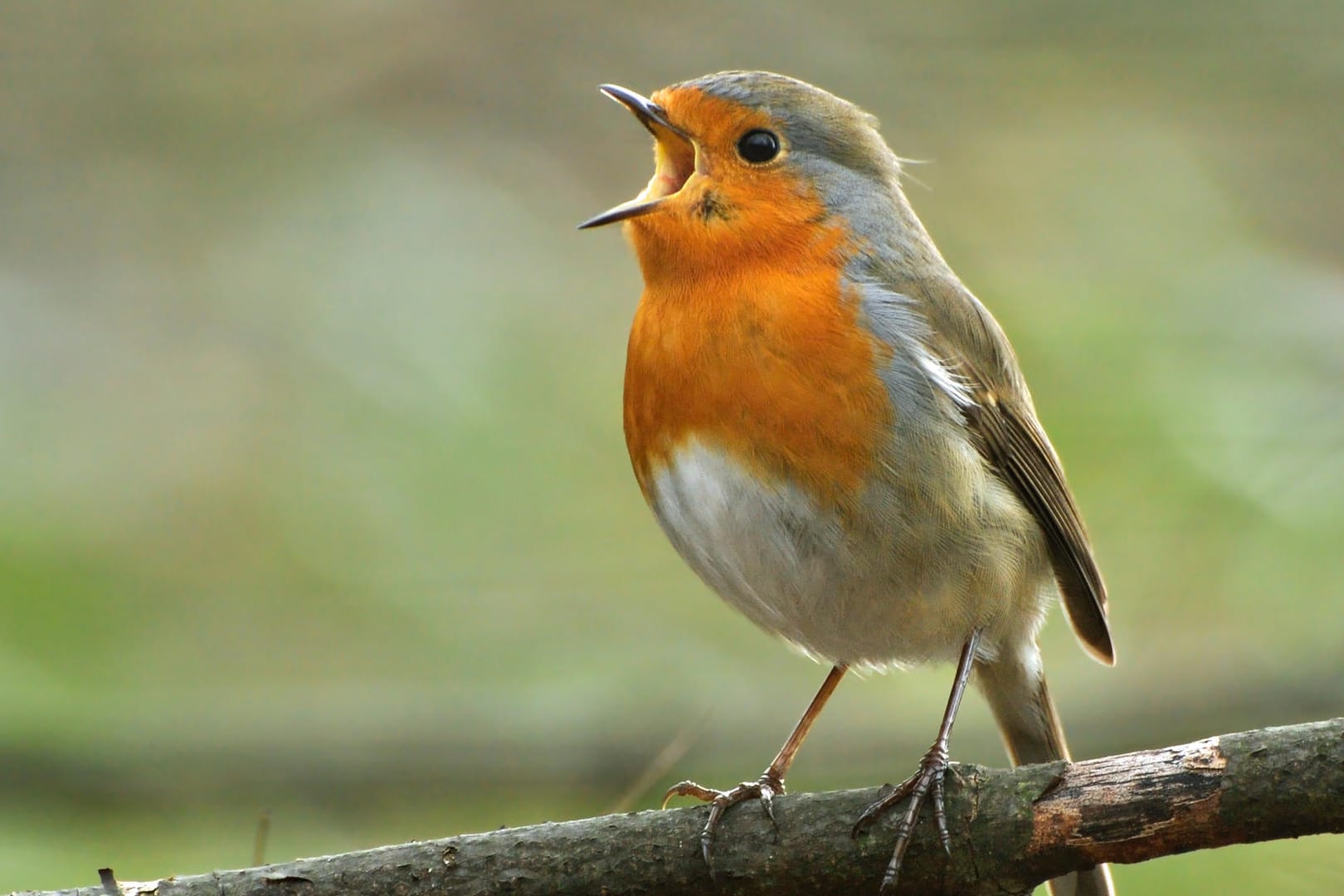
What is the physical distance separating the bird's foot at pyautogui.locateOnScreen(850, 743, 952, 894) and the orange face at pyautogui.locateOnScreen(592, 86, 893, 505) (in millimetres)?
718

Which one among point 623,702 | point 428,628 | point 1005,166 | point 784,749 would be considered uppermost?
point 1005,166

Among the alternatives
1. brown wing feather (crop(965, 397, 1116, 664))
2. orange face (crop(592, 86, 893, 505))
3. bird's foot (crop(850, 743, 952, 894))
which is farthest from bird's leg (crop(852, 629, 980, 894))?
brown wing feather (crop(965, 397, 1116, 664))

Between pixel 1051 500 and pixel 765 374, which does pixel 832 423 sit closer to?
pixel 765 374

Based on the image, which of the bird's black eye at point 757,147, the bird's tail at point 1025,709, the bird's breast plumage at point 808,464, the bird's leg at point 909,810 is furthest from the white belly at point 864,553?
the bird's black eye at point 757,147

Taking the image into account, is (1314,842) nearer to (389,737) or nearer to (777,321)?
(777,321)

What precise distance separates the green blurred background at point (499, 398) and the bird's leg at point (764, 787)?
5.5 inches

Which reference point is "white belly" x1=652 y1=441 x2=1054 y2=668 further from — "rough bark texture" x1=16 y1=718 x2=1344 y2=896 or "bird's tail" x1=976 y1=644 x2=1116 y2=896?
"rough bark texture" x1=16 y1=718 x2=1344 y2=896

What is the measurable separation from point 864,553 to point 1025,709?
3.73 feet

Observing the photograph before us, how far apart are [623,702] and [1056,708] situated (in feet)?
4.26

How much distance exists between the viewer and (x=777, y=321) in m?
3.57

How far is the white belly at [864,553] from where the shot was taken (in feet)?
11.5

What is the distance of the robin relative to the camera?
3.48 m

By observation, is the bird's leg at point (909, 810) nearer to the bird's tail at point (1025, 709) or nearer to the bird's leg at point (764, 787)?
the bird's leg at point (764, 787)

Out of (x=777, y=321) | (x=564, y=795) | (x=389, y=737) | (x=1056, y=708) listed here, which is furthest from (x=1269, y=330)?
(x=389, y=737)
